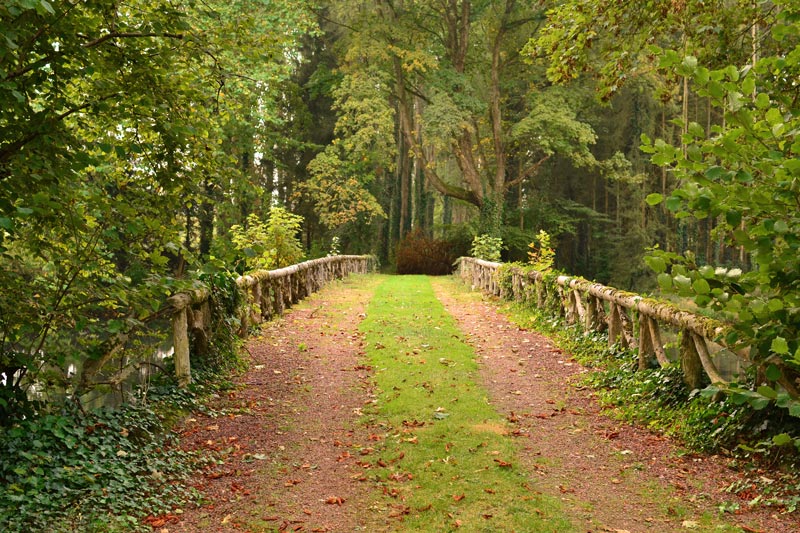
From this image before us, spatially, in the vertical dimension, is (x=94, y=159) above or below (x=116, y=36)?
below

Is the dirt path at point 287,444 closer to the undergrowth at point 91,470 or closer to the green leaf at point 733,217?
the undergrowth at point 91,470

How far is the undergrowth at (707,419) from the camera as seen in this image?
4.86 m

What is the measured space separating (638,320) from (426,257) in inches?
942

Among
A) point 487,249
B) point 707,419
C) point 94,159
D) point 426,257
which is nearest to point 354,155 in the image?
point 426,257

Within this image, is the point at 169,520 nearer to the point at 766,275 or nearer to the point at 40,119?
the point at 40,119

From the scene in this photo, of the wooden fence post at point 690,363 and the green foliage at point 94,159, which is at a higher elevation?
the green foliage at point 94,159

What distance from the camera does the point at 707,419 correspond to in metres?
5.95

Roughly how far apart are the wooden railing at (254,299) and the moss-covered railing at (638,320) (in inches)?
210

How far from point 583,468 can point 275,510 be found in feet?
8.85

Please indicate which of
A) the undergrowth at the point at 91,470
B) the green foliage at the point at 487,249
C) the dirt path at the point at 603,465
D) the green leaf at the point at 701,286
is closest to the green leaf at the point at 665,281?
the green leaf at the point at 701,286

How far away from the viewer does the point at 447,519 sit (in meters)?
4.61

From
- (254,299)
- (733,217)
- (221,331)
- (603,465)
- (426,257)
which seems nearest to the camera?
(733,217)

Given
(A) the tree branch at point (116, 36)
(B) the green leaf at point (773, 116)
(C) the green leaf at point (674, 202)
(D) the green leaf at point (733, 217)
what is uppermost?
(A) the tree branch at point (116, 36)

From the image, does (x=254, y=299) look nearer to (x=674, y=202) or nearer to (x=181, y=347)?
(x=181, y=347)
